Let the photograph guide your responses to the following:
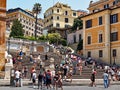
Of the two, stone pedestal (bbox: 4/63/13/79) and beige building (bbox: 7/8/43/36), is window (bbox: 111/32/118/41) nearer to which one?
stone pedestal (bbox: 4/63/13/79)

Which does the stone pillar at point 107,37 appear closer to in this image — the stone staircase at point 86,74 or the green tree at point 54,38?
the stone staircase at point 86,74

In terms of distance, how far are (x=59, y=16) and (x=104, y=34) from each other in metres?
48.7

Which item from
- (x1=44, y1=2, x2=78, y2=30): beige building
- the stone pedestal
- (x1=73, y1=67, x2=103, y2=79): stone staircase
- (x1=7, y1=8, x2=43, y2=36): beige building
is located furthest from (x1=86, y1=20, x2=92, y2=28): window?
(x1=7, y1=8, x2=43, y2=36): beige building

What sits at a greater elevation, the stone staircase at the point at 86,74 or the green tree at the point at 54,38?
the green tree at the point at 54,38

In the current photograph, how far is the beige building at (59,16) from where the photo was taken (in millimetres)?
99750

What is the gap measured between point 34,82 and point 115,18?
27.2m

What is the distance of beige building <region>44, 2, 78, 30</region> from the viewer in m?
99.8

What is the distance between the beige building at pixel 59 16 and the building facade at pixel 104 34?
41.3 metres

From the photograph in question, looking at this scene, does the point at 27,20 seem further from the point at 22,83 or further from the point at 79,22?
the point at 22,83

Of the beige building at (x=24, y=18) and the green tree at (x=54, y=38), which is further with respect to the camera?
the beige building at (x=24, y=18)

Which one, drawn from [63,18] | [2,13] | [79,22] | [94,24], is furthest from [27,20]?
[2,13]

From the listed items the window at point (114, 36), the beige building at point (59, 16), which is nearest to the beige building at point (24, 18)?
the beige building at point (59, 16)

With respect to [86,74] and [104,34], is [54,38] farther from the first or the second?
[86,74]

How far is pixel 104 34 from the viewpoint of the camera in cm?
5344
